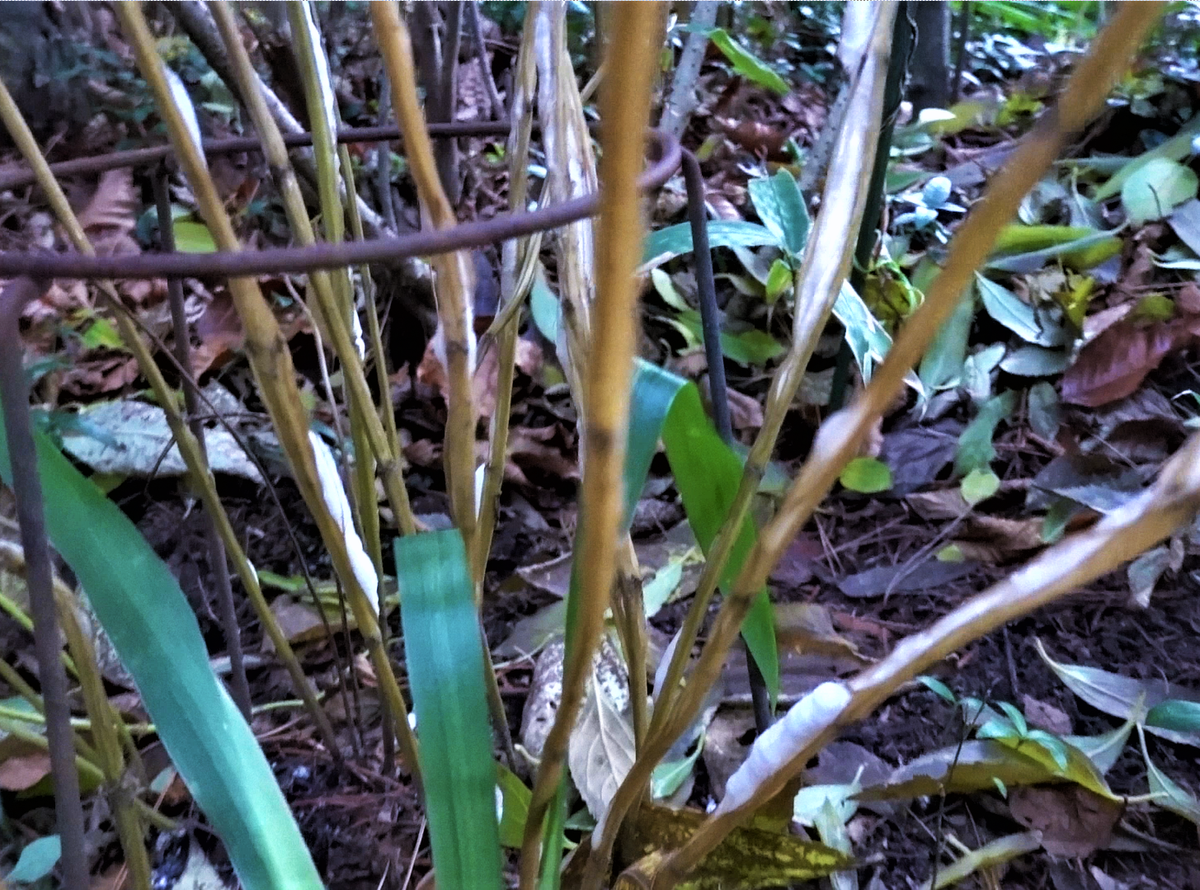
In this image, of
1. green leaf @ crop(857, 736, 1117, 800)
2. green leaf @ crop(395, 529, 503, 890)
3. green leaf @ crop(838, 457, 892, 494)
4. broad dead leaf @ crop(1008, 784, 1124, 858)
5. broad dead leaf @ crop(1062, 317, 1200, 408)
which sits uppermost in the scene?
green leaf @ crop(395, 529, 503, 890)

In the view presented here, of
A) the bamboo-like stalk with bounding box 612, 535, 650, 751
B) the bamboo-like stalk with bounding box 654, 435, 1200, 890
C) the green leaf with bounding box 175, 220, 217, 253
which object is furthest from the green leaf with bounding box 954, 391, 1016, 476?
the green leaf with bounding box 175, 220, 217, 253

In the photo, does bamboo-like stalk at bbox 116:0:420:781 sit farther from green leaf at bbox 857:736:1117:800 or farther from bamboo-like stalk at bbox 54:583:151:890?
green leaf at bbox 857:736:1117:800

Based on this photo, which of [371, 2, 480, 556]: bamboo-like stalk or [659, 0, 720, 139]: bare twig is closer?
[371, 2, 480, 556]: bamboo-like stalk

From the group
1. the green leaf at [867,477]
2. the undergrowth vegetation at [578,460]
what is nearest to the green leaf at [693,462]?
the undergrowth vegetation at [578,460]

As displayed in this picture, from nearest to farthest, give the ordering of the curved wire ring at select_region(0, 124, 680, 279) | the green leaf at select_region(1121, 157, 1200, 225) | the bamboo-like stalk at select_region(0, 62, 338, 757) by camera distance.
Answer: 1. the curved wire ring at select_region(0, 124, 680, 279)
2. the bamboo-like stalk at select_region(0, 62, 338, 757)
3. the green leaf at select_region(1121, 157, 1200, 225)

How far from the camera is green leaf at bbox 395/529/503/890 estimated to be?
0.36m

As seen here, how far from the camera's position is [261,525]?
963 mm

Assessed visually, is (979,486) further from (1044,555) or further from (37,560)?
(37,560)

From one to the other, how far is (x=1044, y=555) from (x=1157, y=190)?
118cm

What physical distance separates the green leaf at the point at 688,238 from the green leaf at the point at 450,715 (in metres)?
0.22

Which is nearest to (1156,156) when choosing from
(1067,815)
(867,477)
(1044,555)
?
(867,477)

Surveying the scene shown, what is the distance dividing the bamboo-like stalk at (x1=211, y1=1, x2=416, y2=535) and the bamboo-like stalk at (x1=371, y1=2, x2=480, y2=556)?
6cm

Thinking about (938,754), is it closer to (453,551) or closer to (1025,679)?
(1025,679)

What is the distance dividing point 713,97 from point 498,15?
1.54 feet
